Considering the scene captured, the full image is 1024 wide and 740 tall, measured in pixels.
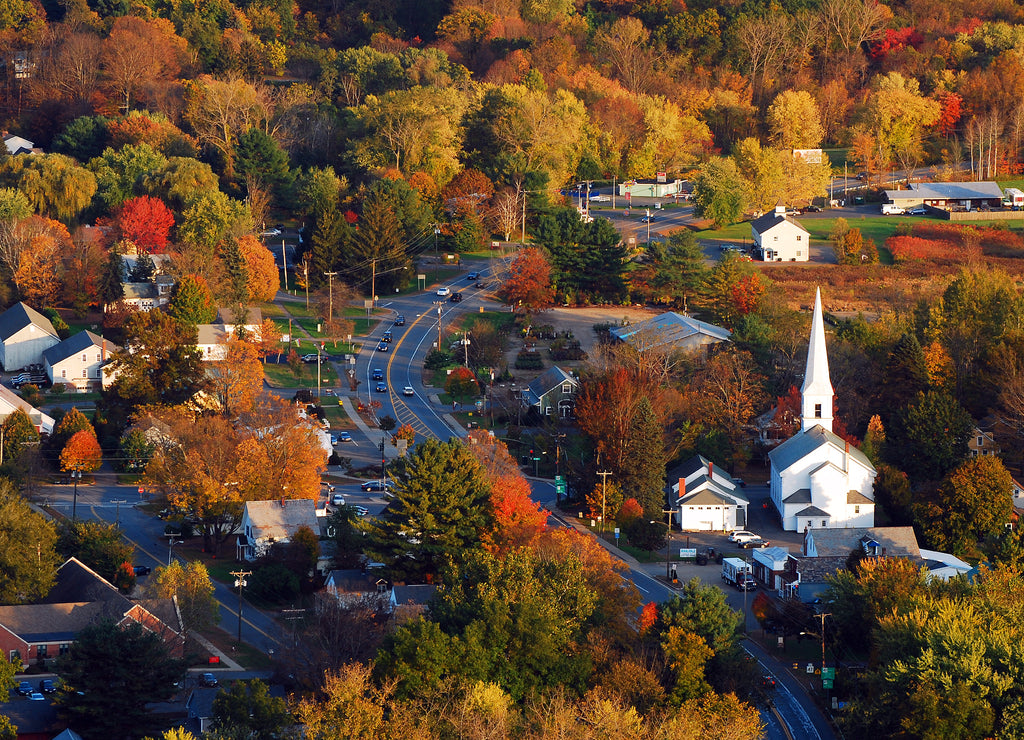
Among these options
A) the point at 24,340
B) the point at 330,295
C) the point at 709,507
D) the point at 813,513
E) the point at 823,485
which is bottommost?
the point at 813,513

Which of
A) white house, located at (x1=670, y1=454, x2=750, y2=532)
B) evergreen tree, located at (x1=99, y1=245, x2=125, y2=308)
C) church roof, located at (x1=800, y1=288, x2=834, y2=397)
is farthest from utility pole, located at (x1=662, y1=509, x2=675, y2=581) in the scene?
evergreen tree, located at (x1=99, y1=245, x2=125, y2=308)

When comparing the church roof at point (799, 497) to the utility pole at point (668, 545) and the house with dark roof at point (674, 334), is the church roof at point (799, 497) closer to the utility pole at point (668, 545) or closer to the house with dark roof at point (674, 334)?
the utility pole at point (668, 545)

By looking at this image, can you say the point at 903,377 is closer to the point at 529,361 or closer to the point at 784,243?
the point at 529,361

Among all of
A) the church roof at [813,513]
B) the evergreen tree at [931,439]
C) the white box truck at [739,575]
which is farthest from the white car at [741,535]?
the evergreen tree at [931,439]

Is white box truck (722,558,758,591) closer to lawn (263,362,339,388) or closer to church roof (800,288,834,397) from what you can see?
church roof (800,288,834,397)

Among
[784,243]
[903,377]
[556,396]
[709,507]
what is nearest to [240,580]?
[709,507]

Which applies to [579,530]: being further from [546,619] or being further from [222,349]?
[222,349]

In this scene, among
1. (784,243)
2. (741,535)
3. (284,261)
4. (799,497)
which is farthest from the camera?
(784,243)
